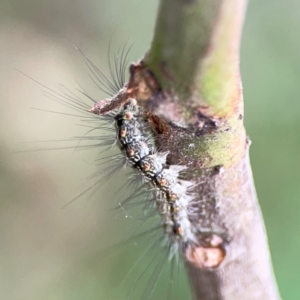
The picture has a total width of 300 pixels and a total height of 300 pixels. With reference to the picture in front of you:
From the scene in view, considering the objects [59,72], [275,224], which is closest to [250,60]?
[275,224]

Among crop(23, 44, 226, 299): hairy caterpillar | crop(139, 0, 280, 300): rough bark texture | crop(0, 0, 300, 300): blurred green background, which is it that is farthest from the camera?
crop(0, 0, 300, 300): blurred green background

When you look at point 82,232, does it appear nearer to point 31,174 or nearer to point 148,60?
point 31,174

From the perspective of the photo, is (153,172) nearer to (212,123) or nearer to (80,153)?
(212,123)

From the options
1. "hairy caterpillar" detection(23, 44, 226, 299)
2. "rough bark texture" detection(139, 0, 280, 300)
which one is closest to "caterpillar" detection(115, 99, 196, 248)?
"hairy caterpillar" detection(23, 44, 226, 299)

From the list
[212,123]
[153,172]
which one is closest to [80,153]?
[153,172]

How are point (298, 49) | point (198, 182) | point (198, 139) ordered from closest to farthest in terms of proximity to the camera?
1. point (198, 139)
2. point (198, 182)
3. point (298, 49)

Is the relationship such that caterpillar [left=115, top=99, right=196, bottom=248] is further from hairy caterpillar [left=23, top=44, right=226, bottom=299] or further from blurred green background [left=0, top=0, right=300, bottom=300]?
blurred green background [left=0, top=0, right=300, bottom=300]
